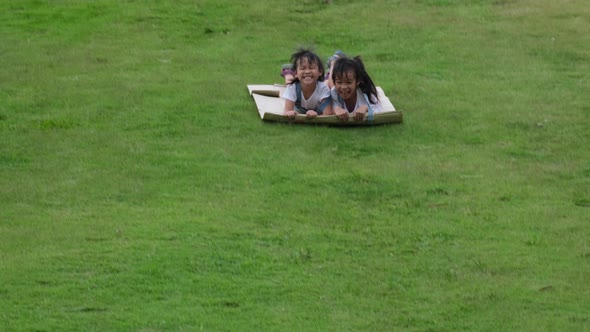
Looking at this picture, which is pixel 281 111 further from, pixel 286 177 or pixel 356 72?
pixel 286 177

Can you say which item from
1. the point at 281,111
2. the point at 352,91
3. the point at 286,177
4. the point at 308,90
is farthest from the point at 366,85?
the point at 286,177

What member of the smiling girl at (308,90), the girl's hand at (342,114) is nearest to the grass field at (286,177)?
the girl's hand at (342,114)

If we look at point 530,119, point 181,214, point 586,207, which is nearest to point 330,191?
point 181,214

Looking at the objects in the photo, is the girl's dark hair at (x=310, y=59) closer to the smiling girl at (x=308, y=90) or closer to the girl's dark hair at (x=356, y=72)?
the smiling girl at (x=308, y=90)

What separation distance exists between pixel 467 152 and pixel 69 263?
132 inches

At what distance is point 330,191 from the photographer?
7930 mm

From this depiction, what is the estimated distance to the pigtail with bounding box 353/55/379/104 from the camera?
9.45 metres

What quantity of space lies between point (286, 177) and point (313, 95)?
153 centimetres

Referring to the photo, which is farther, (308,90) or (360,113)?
(308,90)

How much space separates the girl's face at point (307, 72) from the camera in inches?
373

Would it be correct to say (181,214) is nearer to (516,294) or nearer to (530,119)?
(516,294)

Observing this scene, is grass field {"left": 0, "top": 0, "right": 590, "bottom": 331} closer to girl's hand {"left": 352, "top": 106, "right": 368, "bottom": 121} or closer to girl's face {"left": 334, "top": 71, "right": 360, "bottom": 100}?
girl's hand {"left": 352, "top": 106, "right": 368, "bottom": 121}

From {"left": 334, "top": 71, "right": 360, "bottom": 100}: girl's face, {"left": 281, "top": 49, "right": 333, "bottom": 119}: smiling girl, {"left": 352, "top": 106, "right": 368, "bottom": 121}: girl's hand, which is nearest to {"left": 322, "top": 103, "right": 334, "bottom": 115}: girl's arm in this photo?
{"left": 281, "top": 49, "right": 333, "bottom": 119}: smiling girl

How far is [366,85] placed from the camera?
949 cm
